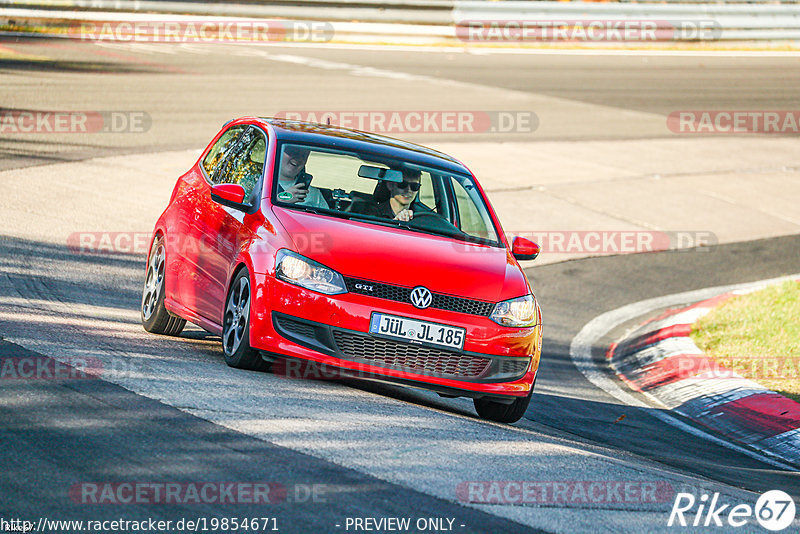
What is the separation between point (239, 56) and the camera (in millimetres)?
26234

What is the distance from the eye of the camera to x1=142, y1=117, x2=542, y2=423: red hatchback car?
697 cm

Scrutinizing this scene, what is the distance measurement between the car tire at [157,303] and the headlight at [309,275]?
1690 mm

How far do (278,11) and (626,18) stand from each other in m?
10.8

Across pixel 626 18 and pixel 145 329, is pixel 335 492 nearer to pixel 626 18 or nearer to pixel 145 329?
pixel 145 329

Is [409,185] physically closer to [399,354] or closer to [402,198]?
[402,198]

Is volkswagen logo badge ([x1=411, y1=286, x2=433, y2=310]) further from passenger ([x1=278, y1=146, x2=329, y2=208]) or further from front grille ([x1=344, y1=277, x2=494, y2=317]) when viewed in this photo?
passenger ([x1=278, y1=146, x2=329, y2=208])

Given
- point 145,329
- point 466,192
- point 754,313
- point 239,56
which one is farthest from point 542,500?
point 239,56

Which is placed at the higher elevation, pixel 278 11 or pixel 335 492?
pixel 278 11

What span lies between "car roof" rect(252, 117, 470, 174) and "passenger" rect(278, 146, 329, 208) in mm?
194

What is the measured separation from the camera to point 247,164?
27.2 ft

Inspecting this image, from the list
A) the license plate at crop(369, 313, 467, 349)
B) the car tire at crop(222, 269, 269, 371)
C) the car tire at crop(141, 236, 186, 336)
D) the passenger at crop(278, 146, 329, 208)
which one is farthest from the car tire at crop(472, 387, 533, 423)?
the car tire at crop(141, 236, 186, 336)

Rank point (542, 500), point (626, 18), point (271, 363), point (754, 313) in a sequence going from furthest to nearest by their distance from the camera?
point (626, 18)
point (754, 313)
point (271, 363)
point (542, 500)

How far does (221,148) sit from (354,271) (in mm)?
2418

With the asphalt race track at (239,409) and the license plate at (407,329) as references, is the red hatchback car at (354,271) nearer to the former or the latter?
the license plate at (407,329)
